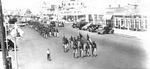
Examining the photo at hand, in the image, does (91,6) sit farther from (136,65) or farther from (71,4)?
(136,65)

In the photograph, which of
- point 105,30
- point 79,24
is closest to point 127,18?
point 105,30

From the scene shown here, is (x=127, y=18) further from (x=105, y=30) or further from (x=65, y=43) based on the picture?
(x=65, y=43)

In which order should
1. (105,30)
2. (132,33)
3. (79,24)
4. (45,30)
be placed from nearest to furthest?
(132,33) → (105,30) → (79,24) → (45,30)

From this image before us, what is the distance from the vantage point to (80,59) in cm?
572

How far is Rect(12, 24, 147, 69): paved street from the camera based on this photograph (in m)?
5.36

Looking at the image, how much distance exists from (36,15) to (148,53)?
2283 mm

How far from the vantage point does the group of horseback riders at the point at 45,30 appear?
588cm

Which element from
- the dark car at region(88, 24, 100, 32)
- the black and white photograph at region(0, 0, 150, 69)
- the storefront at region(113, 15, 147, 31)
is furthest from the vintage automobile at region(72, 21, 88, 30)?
the storefront at region(113, 15, 147, 31)

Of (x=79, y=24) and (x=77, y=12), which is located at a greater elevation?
(x=77, y=12)

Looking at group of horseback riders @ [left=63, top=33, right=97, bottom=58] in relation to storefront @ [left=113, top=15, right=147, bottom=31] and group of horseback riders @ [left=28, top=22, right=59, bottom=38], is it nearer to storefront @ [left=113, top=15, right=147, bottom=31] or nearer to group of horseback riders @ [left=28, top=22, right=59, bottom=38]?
group of horseback riders @ [left=28, top=22, right=59, bottom=38]

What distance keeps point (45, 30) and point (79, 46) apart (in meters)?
0.76

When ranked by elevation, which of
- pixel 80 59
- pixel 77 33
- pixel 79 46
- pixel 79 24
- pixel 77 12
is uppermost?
pixel 77 12

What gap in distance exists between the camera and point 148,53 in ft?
17.7

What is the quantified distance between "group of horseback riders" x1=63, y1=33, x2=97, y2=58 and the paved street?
84 millimetres
